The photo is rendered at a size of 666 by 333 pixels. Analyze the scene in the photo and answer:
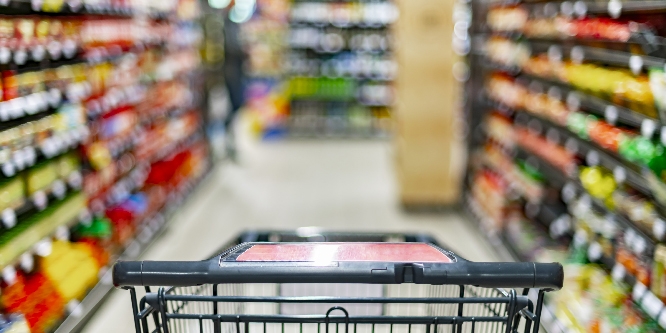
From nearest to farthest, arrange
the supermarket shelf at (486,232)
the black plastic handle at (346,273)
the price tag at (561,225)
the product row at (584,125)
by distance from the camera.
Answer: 1. the black plastic handle at (346,273)
2. the product row at (584,125)
3. the price tag at (561,225)
4. the supermarket shelf at (486,232)

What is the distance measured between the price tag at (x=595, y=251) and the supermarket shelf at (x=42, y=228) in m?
3.05

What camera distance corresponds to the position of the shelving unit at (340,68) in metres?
9.64

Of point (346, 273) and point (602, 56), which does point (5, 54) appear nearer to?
point (346, 273)

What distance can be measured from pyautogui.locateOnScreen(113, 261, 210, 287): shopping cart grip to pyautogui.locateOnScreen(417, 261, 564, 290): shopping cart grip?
1.79ft

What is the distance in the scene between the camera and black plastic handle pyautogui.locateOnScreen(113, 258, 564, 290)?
1.38 meters

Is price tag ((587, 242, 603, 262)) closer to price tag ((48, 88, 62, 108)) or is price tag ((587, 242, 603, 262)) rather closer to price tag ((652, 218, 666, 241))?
price tag ((652, 218, 666, 241))

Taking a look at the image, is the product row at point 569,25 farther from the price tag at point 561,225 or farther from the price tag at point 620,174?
the price tag at point 561,225

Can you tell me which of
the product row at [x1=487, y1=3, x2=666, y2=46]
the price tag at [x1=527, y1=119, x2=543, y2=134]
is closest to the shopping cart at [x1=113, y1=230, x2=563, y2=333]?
the product row at [x1=487, y1=3, x2=666, y2=46]

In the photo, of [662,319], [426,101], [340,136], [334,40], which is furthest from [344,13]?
[662,319]

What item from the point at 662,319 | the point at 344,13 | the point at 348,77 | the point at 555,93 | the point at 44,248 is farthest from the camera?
the point at 348,77

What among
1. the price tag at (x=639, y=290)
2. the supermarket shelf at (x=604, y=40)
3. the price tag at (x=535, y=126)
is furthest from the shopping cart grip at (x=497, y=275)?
the price tag at (x=535, y=126)

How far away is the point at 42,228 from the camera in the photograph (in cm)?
314

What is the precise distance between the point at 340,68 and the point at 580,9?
633 cm

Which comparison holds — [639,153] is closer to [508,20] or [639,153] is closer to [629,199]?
[629,199]
